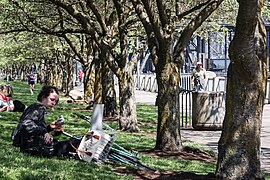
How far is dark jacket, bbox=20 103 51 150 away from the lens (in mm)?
7727

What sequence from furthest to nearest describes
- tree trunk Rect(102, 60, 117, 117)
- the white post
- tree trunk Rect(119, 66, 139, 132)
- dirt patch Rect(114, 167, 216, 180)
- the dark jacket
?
tree trunk Rect(102, 60, 117, 117)
tree trunk Rect(119, 66, 139, 132)
the white post
the dark jacket
dirt patch Rect(114, 167, 216, 180)

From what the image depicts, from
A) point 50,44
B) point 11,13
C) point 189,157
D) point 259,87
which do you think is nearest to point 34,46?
point 50,44

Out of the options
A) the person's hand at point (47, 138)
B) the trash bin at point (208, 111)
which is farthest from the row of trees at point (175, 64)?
the person's hand at point (47, 138)

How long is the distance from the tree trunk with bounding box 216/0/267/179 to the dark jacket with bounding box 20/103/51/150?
8.02 feet

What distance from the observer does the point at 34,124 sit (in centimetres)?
773

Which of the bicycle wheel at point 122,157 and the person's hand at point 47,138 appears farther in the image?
the bicycle wheel at point 122,157

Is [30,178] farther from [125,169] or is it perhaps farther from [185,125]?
[185,125]

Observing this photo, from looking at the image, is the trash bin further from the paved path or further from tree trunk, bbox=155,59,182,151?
tree trunk, bbox=155,59,182,151

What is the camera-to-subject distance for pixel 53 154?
27.2 ft

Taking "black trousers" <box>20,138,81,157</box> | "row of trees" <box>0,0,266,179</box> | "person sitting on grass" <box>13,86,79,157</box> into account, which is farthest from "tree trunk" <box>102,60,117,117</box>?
"person sitting on grass" <box>13,86,79,157</box>

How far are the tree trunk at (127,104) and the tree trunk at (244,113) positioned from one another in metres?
8.01

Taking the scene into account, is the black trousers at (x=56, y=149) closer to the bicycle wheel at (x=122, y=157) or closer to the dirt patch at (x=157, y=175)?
the bicycle wheel at (x=122, y=157)

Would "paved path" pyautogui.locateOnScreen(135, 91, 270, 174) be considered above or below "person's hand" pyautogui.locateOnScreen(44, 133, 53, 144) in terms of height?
below

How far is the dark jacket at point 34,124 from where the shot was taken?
7.73 meters
